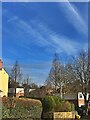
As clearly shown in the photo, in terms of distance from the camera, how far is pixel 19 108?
406 inches

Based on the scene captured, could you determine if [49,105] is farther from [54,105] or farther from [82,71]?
[82,71]

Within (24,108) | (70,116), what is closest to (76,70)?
(70,116)

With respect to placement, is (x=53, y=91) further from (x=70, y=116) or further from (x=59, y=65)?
(x=70, y=116)

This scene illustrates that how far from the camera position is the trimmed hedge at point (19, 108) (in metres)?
9.70

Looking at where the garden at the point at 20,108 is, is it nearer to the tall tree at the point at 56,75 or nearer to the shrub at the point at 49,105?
the shrub at the point at 49,105

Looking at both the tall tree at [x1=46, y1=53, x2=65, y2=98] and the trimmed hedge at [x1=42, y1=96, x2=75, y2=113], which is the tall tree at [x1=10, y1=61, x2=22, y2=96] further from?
the trimmed hedge at [x1=42, y1=96, x2=75, y2=113]

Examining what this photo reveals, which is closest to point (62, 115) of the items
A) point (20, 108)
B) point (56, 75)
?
point (20, 108)

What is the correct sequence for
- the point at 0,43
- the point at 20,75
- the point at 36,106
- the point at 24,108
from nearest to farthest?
1. the point at 0,43
2. the point at 24,108
3. the point at 36,106
4. the point at 20,75

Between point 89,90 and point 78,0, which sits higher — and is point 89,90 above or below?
below

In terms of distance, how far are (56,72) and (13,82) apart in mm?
9448

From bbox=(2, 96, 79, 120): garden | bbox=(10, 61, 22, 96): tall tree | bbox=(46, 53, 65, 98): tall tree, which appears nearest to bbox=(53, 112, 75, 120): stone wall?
bbox=(2, 96, 79, 120): garden

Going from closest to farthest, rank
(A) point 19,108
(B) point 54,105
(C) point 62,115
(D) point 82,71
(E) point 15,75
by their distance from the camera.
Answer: (A) point 19,108
(C) point 62,115
(B) point 54,105
(D) point 82,71
(E) point 15,75

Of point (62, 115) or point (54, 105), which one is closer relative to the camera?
point (62, 115)

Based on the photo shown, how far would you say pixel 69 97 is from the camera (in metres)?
31.8
